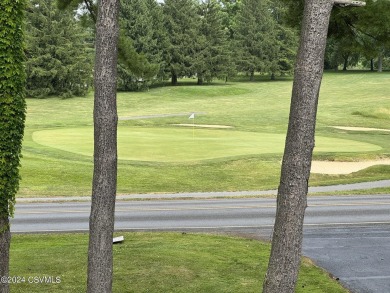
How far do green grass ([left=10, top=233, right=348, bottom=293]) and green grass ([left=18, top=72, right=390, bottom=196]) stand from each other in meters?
10.3

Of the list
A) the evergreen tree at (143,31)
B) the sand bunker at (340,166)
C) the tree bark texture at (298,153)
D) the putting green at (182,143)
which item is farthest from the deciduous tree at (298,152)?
the evergreen tree at (143,31)

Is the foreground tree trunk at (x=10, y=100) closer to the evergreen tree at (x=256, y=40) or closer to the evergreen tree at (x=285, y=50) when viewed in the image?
the evergreen tree at (x=256, y=40)

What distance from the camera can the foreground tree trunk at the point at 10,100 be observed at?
805 cm

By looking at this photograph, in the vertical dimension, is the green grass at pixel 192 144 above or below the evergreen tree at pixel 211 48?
below

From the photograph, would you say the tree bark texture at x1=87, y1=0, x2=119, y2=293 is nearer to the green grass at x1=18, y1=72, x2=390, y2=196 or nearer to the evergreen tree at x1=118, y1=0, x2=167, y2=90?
A: the green grass at x1=18, y1=72, x2=390, y2=196

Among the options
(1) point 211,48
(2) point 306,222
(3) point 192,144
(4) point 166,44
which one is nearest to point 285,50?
(1) point 211,48

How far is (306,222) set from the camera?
1805 cm

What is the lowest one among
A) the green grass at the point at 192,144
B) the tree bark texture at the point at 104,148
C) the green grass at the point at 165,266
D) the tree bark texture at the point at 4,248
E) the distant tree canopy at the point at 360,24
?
the green grass at the point at 192,144

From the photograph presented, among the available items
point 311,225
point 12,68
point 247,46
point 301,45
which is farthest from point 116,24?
point 247,46

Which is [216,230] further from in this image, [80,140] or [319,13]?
[80,140]

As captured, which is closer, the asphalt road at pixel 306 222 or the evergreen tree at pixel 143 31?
the asphalt road at pixel 306 222

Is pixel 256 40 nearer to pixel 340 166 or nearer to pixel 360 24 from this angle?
pixel 340 166

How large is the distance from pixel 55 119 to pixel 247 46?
4412cm

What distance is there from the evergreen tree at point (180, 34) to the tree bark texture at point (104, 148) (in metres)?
70.8
